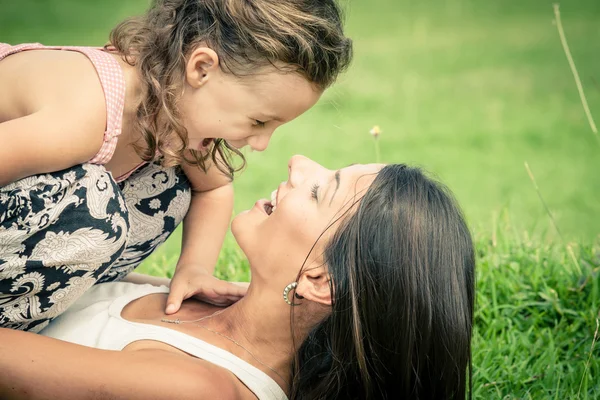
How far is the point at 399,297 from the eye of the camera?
101 inches

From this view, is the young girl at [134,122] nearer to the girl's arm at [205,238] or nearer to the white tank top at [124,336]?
the girl's arm at [205,238]

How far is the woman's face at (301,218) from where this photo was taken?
2.67 metres

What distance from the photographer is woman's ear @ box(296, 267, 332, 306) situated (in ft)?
8.62

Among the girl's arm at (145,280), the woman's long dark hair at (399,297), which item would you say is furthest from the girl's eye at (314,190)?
the girl's arm at (145,280)

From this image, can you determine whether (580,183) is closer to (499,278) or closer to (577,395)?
(499,278)

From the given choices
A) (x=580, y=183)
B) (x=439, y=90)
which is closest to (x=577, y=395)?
(x=580, y=183)

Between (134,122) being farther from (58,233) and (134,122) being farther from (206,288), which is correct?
(206,288)

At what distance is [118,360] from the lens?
7.90 feet

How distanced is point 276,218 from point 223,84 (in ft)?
1.54

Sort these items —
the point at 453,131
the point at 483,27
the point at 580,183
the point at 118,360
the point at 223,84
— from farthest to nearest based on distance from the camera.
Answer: the point at 483,27 < the point at 453,131 < the point at 580,183 < the point at 223,84 < the point at 118,360

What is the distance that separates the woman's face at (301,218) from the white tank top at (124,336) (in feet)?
1.04

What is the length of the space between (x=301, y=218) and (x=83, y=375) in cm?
79

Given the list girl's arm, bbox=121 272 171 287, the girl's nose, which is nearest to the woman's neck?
the girl's nose

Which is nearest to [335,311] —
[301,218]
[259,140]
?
[301,218]
